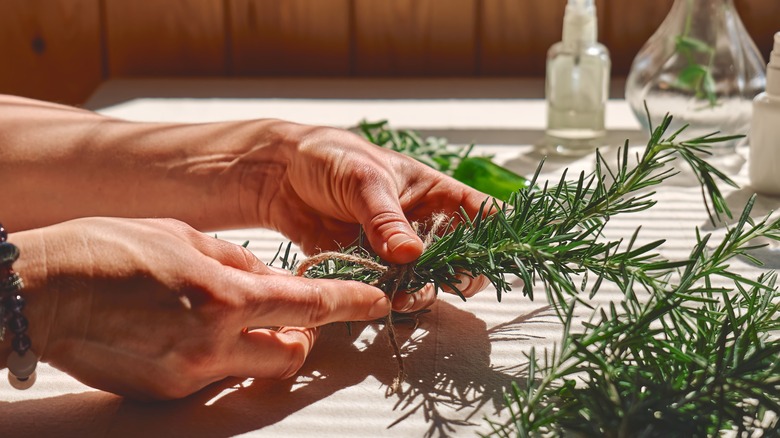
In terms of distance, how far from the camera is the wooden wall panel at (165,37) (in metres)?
1.76

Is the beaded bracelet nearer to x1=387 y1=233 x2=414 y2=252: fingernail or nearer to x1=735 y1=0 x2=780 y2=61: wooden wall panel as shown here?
x1=387 y1=233 x2=414 y2=252: fingernail

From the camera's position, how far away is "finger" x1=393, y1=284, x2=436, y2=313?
0.75 m

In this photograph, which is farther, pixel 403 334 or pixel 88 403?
pixel 403 334

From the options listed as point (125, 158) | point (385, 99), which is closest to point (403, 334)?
point (125, 158)

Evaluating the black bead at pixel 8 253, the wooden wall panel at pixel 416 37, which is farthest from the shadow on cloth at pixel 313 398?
the wooden wall panel at pixel 416 37

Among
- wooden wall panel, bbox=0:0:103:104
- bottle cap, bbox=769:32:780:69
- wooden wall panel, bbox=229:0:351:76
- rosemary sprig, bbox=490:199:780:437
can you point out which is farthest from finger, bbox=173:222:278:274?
wooden wall panel, bbox=0:0:103:104

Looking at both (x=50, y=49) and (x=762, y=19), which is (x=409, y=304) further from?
(x=50, y=49)

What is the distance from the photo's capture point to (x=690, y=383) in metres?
0.56

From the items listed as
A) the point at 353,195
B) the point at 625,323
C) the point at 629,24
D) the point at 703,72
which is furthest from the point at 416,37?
the point at 625,323

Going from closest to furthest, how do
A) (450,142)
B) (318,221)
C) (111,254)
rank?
(111,254) < (318,221) < (450,142)

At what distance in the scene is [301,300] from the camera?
0.66 m

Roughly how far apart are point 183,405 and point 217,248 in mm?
110

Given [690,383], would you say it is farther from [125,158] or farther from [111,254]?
[125,158]

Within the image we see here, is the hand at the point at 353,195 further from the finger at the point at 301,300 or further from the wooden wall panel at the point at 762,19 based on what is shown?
the wooden wall panel at the point at 762,19
